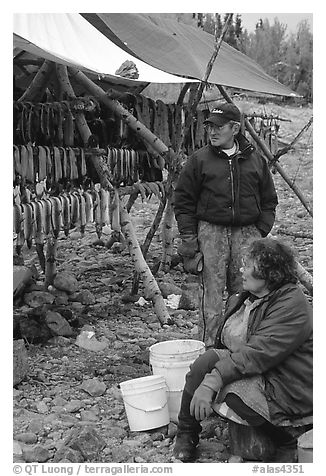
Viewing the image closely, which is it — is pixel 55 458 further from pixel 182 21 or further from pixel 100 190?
pixel 182 21

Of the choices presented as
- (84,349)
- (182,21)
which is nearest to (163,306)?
(84,349)

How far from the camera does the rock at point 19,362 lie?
3.84 meters

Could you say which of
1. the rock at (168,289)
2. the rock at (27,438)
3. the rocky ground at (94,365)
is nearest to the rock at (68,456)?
Result: the rocky ground at (94,365)

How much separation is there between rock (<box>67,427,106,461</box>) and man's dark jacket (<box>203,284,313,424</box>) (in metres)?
0.61

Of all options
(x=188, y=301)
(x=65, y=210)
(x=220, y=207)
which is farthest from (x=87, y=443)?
(x=188, y=301)

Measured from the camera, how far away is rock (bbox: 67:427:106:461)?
298 cm

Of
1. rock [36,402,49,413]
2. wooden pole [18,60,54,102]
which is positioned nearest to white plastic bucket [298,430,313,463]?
rock [36,402,49,413]

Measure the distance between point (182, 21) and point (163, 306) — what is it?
146 inches

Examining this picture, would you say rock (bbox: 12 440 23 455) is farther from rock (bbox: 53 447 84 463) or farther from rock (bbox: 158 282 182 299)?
rock (bbox: 158 282 182 299)

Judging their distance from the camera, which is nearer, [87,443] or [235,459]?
[235,459]

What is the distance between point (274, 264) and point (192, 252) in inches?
36.3

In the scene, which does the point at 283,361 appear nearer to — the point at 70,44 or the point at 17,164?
the point at 17,164

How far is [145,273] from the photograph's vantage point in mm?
4906

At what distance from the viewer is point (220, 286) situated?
148 inches
